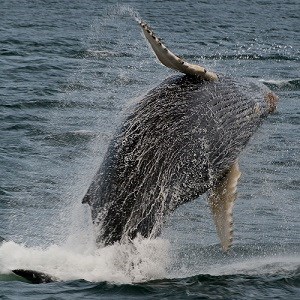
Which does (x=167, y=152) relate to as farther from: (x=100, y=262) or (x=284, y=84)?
(x=284, y=84)

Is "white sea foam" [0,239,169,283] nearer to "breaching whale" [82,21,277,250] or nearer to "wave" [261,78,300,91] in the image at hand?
"breaching whale" [82,21,277,250]

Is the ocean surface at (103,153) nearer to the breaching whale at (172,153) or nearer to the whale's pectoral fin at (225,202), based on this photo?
the breaching whale at (172,153)

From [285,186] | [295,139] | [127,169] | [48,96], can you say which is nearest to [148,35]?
[127,169]

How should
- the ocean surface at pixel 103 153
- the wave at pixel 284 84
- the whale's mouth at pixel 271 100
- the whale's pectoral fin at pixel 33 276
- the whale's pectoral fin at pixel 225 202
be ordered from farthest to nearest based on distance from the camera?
the wave at pixel 284 84, the whale's mouth at pixel 271 100, the whale's pectoral fin at pixel 225 202, the ocean surface at pixel 103 153, the whale's pectoral fin at pixel 33 276

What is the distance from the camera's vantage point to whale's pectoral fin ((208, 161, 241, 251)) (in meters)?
18.5

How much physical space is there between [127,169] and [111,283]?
6.31 feet

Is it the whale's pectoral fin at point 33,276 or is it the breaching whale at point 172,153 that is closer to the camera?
the whale's pectoral fin at point 33,276

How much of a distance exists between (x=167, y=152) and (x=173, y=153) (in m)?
0.11

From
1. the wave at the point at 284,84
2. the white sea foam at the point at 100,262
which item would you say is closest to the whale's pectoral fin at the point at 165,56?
the white sea foam at the point at 100,262

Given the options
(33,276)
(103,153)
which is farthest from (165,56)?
(33,276)

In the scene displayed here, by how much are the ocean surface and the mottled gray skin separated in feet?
1.70

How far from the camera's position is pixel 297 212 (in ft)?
85.8

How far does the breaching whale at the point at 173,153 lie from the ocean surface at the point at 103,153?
1.74 ft

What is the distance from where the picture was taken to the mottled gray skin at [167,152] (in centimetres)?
1736
